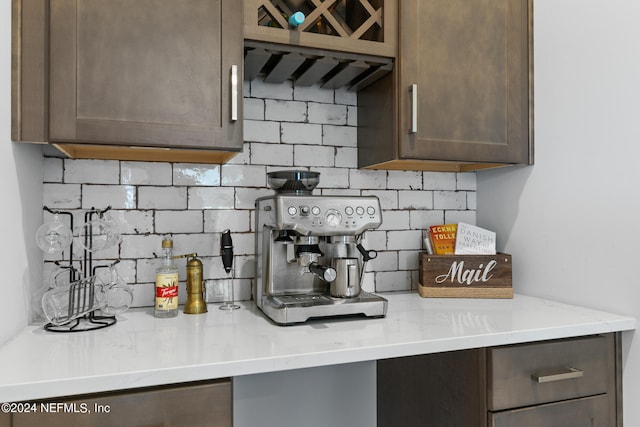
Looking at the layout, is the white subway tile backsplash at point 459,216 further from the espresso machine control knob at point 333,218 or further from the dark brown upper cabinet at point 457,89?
the espresso machine control knob at point 333,218

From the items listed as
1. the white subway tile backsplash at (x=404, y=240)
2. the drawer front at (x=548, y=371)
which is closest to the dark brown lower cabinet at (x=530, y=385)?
the drawer front at (x=548, y=371)

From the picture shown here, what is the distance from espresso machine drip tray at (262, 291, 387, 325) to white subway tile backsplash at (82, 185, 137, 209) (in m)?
0.62

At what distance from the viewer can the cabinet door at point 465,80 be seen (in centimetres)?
162

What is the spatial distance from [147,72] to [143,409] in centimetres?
92

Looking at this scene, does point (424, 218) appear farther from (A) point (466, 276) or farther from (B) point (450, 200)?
(A) point (466, 276)

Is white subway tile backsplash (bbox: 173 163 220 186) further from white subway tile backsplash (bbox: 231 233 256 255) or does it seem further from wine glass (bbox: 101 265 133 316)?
wine glass (bbox: 101 265 133 316)

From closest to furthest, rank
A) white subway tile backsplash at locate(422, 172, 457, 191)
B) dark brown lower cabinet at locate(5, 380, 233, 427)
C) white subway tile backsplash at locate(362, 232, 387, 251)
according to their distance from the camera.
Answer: dark brown lower cabinet at locate(5, 380, 233, 427), white subway tile backsplash at locate(362, 232, 387, 251), white subway tile backsplash at locate(422, 172, 457, 191)

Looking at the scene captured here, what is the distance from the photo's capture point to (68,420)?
95 cm

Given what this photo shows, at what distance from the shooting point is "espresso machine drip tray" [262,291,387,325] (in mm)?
1363

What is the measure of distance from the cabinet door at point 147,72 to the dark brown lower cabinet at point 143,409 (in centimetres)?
70

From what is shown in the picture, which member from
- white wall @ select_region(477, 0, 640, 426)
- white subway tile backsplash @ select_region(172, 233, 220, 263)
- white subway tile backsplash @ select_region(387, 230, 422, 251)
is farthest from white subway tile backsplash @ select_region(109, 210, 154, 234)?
white wall @ select_region(477, 0, 640, 426)

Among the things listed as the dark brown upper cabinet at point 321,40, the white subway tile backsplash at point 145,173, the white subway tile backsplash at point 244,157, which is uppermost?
the dark brown upper cabinet at point 321,40

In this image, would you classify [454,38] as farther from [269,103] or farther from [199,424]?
[199,424]

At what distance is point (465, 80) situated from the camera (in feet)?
5.51
